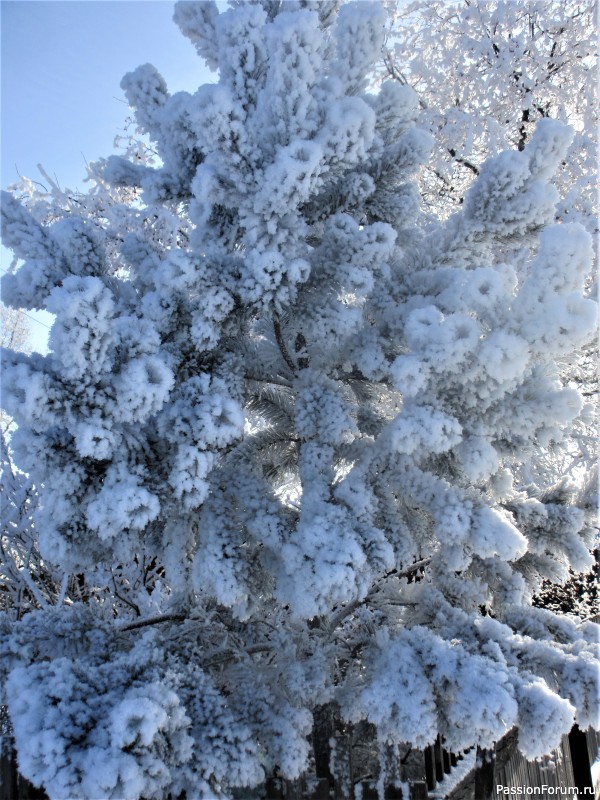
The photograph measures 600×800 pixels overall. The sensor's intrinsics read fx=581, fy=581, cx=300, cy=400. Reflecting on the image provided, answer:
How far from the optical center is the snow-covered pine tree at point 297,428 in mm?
1917

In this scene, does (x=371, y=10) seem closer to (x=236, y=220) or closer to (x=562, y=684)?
(x=236, y=220)

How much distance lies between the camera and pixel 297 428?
8.59ft

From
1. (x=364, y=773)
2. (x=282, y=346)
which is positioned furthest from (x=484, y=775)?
(x=282, y=346)

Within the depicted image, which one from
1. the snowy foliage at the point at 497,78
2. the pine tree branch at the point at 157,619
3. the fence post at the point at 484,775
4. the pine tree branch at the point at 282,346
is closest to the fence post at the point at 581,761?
the fence post at the point at 484,775

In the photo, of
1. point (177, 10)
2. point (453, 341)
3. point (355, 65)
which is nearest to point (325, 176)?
point (355, 65)

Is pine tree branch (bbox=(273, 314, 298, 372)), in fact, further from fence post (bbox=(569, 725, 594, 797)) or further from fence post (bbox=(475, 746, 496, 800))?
fence post (bbox=(569, 725, 594, 797))

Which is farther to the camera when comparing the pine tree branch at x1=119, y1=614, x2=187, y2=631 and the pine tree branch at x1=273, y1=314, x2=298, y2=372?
the pine tree branch at x1=119, y1=614, x2=187, y2=631

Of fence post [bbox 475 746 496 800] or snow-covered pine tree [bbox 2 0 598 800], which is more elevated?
snow-covered pine tree [bbox 2 0 598 800]

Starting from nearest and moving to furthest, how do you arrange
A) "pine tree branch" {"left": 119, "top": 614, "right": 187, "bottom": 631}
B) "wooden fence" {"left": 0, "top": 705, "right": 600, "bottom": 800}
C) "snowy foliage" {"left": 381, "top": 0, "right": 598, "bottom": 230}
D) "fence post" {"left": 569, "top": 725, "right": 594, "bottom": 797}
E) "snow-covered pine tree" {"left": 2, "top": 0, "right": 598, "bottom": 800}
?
1. "snow-covered pine tree" {"left": 2, "top": 0, "right": 598, "bottom": 800}
2. "wooden fence" {"left": 0, "top": 705, "right": 600, "bottom": 800}
3. "pine tree branch" {"left": 119, "top": 614, "right": 187, "bottom": 631}
4. "fence post" {"left": 569, "top": 725, "right": 594, "bottom": 797}
5. "snowy foliage" {"left": 381, "top": 0, "right": 598, "bottom": 230}

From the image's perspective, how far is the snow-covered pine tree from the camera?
1.92 metres

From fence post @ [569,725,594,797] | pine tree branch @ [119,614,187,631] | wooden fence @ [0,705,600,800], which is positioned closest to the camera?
wooden fence @ [0,705,600,800]

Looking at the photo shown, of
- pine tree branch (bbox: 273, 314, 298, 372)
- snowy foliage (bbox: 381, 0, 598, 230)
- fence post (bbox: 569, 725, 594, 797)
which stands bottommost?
fence post (bbox: 569, 725, 594, 797)

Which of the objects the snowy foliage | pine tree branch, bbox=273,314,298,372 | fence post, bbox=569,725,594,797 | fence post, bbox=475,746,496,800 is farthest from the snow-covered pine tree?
the snowy foliage

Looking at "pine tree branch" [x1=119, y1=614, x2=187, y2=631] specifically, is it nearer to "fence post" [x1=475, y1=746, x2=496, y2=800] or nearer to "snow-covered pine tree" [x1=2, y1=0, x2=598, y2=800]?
"snow-covered pine tree" [x1=2, y1=0, x2=598, y2=800]
